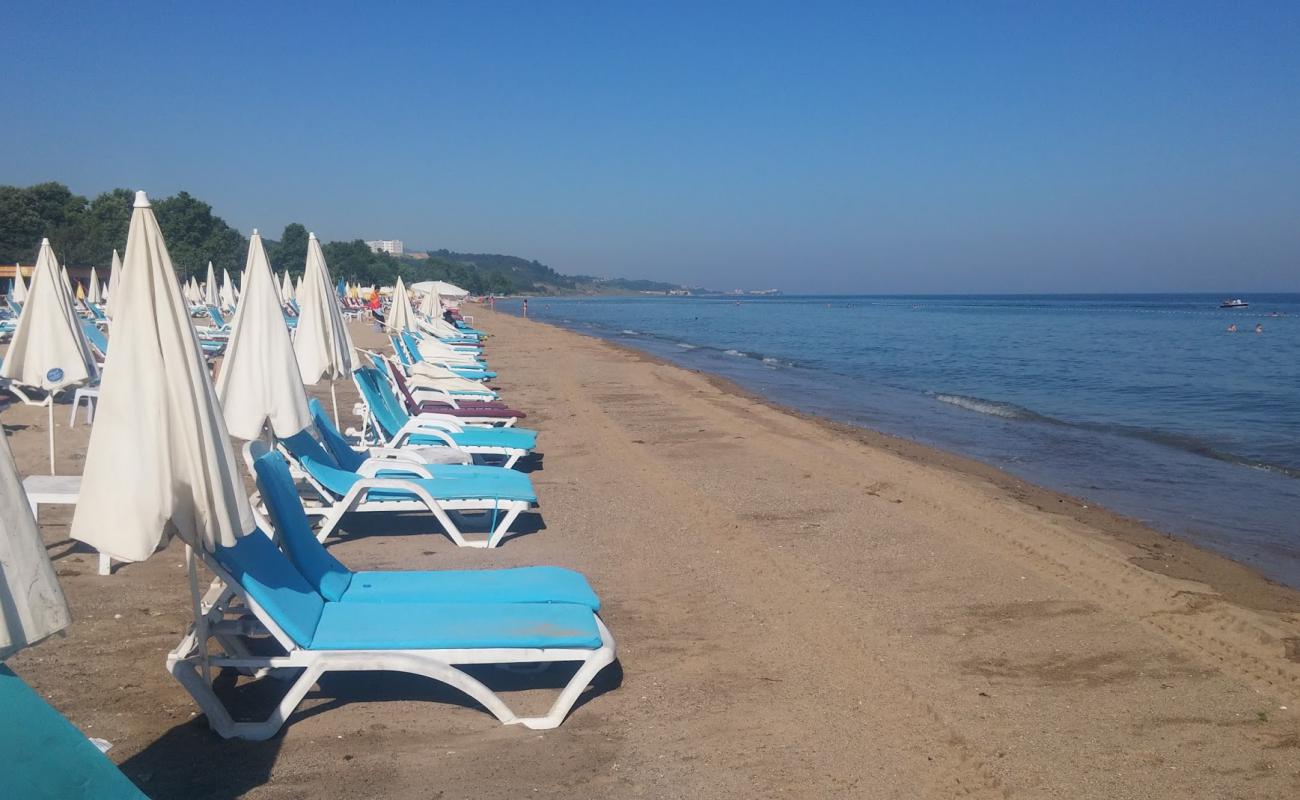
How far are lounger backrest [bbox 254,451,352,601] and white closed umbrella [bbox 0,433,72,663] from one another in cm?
206

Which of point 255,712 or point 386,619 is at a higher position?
point 386,619

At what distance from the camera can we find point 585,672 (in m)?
3.80

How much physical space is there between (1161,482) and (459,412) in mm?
7798

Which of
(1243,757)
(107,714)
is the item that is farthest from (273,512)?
(1243,757)

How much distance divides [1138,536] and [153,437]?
729 centimetres

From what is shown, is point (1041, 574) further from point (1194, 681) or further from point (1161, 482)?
point (1161, 482)

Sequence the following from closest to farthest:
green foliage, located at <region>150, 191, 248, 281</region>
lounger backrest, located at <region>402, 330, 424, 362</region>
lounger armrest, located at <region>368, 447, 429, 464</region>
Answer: lounger armrest, located at <region>368, 447, 429, 464</region> < lounger backrest, located at <region>402, 330, 424, 362</region> < green foliage, located at <region>150, 191, 248, 281</region>

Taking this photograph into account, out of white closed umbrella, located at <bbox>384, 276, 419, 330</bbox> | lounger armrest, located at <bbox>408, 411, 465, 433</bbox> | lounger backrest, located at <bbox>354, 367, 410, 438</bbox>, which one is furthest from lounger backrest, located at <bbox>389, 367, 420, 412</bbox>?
white closed umbrella, located at <bbox>384, 276, 419, 330</bbox>

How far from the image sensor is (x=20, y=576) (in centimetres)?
208

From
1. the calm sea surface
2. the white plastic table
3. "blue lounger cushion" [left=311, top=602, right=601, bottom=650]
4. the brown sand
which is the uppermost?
the white plastic table

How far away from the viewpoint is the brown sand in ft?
11.6

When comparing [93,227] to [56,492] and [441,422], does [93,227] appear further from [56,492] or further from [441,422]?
[56,492]

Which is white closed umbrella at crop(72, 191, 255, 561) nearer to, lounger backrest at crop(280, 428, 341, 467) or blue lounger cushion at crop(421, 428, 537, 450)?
lounger backrest at crop(280, 428, 341, 467)

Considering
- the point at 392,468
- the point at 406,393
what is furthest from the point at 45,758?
the point at 406,393
